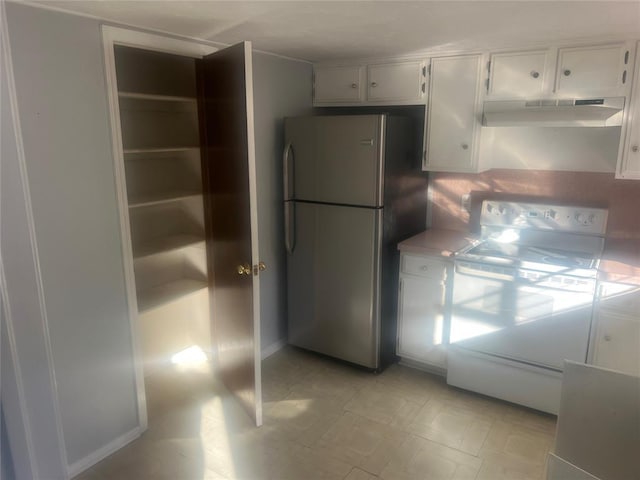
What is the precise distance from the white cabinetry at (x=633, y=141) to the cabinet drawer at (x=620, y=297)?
1.91 feet

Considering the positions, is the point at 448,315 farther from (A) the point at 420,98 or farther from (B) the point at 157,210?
(B) the point at 157,210

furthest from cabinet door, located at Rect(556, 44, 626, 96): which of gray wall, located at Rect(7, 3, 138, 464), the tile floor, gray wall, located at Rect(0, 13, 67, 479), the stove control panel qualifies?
gray wall, located at Rect(0, 13, 67, 479)

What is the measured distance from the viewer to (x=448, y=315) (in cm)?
294

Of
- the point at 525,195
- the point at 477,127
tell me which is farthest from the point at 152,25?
the point at 525,195

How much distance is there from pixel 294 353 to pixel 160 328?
A: 0.96m

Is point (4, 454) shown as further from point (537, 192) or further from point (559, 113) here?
point (537, 192)

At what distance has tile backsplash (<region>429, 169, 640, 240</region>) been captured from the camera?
9.06ft

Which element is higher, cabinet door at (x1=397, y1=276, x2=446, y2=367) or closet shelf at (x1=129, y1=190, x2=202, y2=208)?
closet shelf at (x1=129, y1=190, x2=202, y2=208)

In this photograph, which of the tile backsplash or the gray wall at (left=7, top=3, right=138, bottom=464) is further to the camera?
the tile backsplash

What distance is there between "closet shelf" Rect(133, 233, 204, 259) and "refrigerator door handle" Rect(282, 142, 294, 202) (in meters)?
0.65

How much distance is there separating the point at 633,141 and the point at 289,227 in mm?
2027

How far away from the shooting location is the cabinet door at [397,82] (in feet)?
9.86

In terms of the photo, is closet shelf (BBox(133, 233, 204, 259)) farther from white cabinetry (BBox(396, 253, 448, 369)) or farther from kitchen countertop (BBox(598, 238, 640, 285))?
kitchen countertop (BBox(598, 238, 640, 285))

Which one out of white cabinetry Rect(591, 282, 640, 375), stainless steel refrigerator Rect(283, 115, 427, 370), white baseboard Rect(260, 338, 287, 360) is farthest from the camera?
white baseboard Rect(260, 338, 287, 360)
